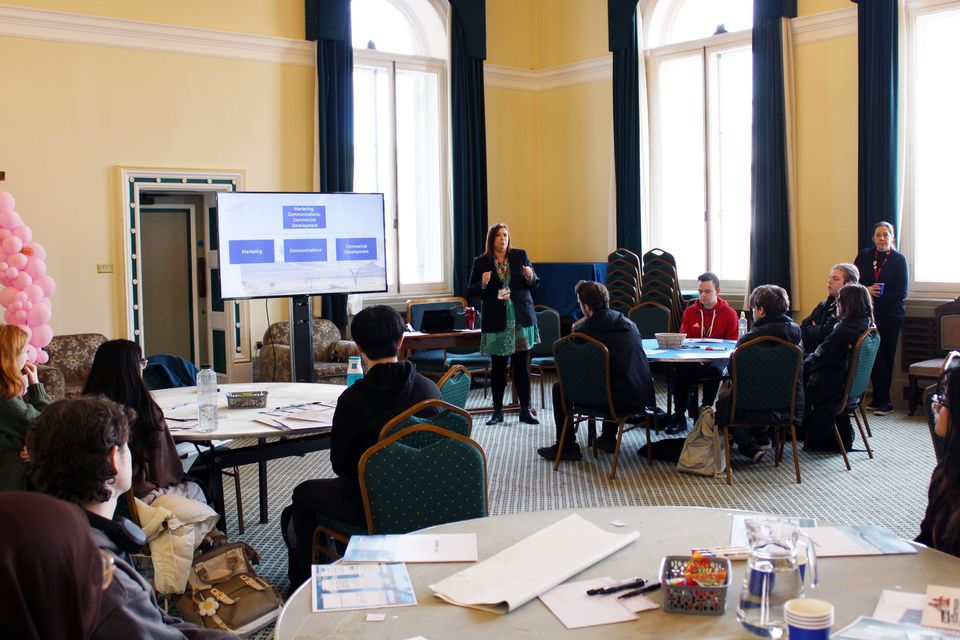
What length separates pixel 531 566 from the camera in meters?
2.12

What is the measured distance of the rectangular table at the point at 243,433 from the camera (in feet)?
12.9

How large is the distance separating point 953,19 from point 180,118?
6.68 m

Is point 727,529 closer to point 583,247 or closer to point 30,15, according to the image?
point 30,15

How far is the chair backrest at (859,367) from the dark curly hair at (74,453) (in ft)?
15.3

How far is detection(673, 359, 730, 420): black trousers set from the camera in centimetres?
666

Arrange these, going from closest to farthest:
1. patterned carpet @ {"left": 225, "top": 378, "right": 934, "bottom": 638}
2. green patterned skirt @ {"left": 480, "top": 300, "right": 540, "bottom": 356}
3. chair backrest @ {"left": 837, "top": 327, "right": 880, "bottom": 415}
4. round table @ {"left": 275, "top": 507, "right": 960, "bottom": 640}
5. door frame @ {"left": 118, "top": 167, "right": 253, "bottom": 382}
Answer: round table @ {"left": 275, "top": 507, "right": 960, "bottom": 640}, patterned carpet @ {"left": 225, "top": 378, "right": 934, "bottom": 638}, chair backrest @ {"left": 837, "top": 327, "right": 880, "bottom": 415}, green patterned skirt @ {"left": 480, "top": 300, "right": 540, "bottom": 356}, door frame @ {"left": 118, "top": 167, "right": 253, "bottom": 382}

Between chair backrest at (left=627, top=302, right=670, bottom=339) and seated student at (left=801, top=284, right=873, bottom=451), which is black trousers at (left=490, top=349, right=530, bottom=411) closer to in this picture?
chair backrest at (left=627, top=302, right=670, bottom=339)

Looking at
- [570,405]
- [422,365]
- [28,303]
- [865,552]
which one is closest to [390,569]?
[865,552]

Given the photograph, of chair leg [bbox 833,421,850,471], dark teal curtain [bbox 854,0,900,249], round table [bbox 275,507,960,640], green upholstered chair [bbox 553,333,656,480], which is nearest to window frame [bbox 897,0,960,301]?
dark teal curtain [bbox 854,0,900,249]

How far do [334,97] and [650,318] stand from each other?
374 centimetres

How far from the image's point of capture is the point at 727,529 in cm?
237

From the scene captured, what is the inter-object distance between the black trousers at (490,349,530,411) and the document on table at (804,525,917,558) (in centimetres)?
493

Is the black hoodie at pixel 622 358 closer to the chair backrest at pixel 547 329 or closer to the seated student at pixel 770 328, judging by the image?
the seated student at pixel 770 328

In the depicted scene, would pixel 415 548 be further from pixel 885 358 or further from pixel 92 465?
pixel 885 358
